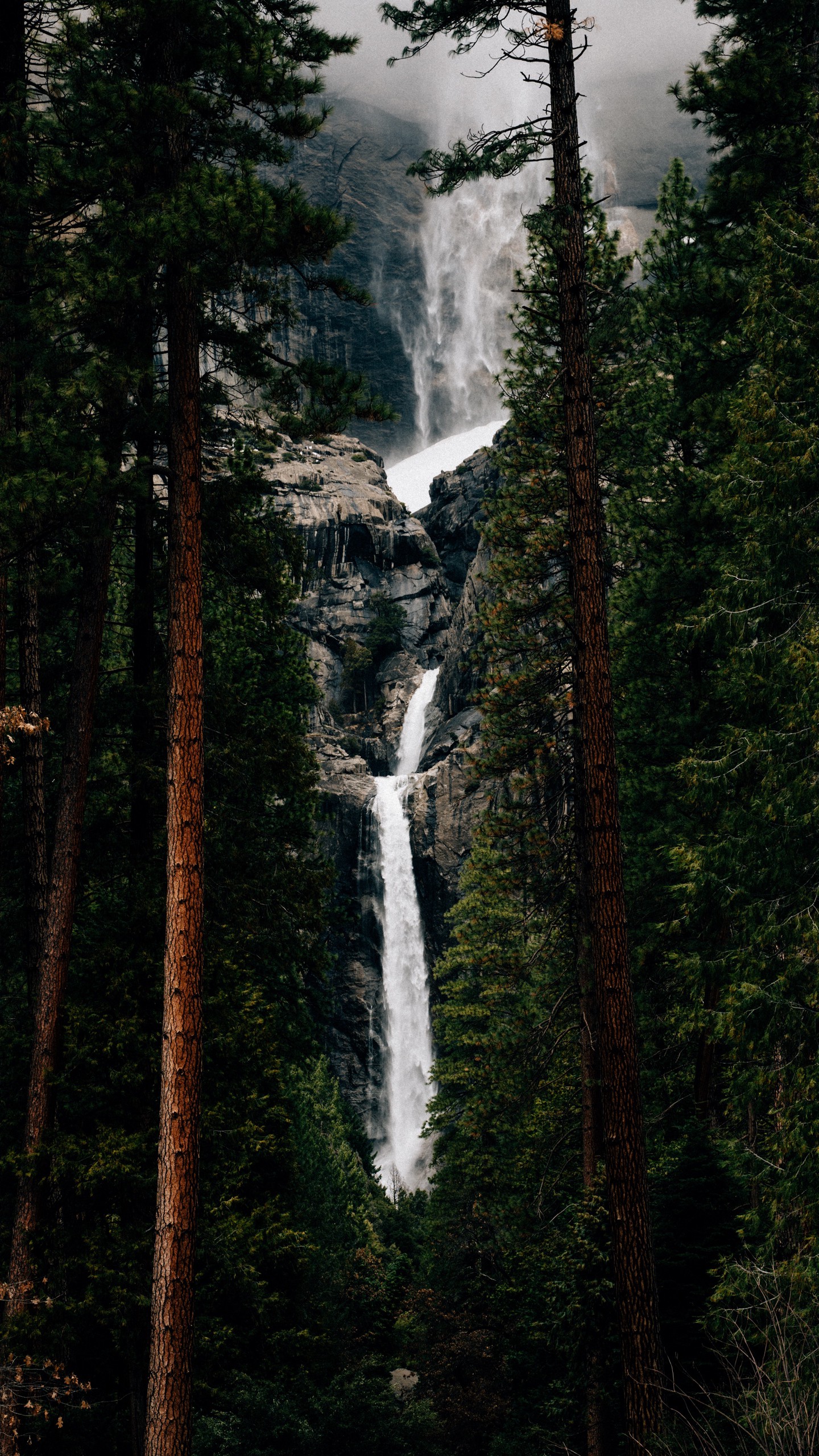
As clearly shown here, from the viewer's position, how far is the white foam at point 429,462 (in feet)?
322

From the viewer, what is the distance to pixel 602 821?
232 inches

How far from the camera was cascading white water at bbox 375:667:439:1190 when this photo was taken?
3688cm

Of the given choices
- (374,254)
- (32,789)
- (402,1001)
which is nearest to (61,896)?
(32,789)

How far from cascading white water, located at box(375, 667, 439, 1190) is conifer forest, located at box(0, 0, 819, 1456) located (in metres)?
24.2

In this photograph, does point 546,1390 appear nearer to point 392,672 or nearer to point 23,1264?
point 23,1264

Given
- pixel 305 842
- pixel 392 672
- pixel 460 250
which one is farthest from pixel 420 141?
pixel 305 842

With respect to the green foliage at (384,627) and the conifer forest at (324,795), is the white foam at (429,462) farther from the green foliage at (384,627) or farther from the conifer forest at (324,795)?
the conifer forest at (324,795)

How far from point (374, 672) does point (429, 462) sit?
49413mm

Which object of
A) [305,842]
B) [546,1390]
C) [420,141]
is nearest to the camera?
[546,1390]

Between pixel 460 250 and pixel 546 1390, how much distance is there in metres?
114

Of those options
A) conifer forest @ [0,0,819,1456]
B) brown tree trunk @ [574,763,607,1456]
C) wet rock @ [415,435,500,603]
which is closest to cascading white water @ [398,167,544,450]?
wet rock @ [415,435,500,603]

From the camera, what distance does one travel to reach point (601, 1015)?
5688 mm

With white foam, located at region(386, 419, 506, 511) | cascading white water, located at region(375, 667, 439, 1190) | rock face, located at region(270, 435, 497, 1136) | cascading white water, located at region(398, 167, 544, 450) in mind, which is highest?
cascading white water, located at region(398, 167, 544, 450)

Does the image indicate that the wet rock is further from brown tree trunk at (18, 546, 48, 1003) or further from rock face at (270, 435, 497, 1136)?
brown tree trunk at (18, 546, 48, 1003)
